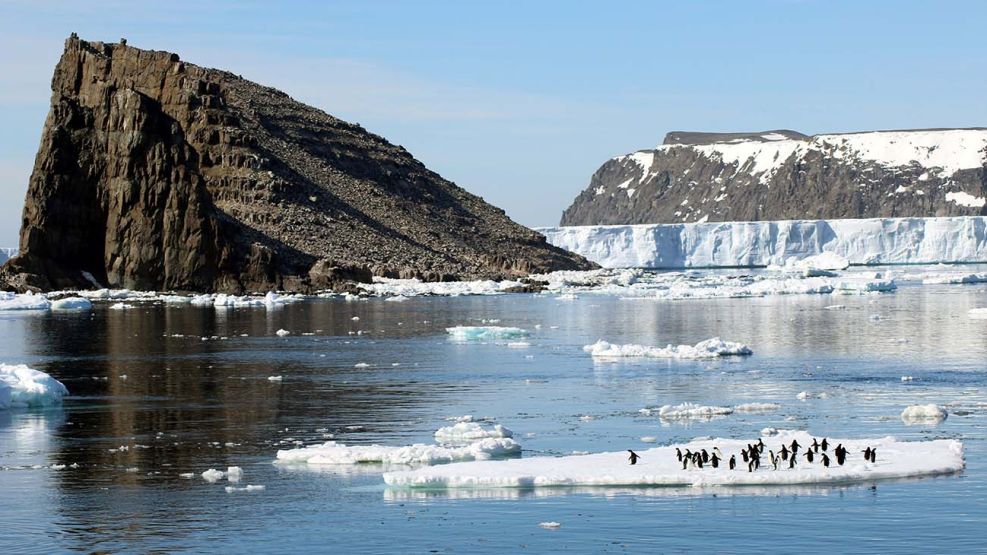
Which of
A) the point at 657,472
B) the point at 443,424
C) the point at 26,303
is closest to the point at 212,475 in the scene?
the point at 443,424

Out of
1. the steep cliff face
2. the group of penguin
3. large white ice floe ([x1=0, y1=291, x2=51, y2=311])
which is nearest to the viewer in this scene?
the group of penguin

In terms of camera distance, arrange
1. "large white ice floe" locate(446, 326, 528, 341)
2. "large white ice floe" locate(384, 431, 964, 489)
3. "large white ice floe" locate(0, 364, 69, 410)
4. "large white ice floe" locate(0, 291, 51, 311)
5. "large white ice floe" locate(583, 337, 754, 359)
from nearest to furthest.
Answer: "large white ice floe" locate(384, 431, 964, 489), "large white ice floe" locate(0, 364, 69, 410), "large white ice floe" locate(583, 337, 754, 359), "large white ice floe" locate(446, 326, 528, 341), "large white ice floe" locate(0, 291, 51, 311)

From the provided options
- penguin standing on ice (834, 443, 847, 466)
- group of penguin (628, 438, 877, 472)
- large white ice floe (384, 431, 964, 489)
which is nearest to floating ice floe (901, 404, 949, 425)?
large white ice floe (384, 431, 964, 489)

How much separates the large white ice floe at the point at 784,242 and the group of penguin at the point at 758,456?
123m

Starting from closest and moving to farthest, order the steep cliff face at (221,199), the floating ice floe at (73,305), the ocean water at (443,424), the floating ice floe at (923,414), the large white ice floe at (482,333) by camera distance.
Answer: the ocean water at (443,424) < the floating ice floe at (923,414) < the large white ice floe at (482,333) < the floating ice floe at (73,305) < the steep cliff face at (221,199)

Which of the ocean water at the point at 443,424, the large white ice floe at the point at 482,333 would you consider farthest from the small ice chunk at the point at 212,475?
the large white ice floe at the point at 482,333

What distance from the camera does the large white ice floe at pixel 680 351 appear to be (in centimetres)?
4660

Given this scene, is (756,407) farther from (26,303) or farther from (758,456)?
(26,303)

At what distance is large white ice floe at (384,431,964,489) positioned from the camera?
24188 millimetres

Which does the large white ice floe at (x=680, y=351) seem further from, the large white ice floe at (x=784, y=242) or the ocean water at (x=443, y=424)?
the large white ice floe at (x=784, y=242)

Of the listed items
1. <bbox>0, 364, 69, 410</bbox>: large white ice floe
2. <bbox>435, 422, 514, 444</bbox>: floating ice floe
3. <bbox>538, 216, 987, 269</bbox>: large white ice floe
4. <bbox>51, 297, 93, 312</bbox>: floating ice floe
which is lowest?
<bbox>435, 422, 514, 444</bbox>: floating ice floe

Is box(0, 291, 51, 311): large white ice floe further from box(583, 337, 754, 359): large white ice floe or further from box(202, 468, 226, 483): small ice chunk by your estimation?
box(202, 468, 226, 483): small ice chunk

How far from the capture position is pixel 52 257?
100562 mm

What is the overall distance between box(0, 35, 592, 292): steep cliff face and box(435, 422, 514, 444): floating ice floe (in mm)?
72224
